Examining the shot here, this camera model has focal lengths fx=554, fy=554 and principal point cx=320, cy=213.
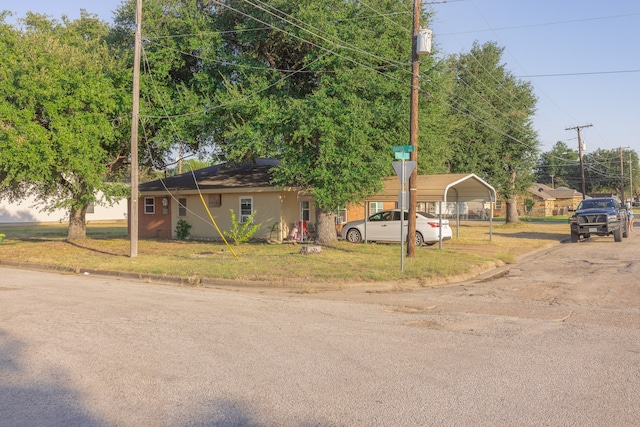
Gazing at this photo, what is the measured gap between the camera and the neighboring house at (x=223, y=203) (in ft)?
83.5

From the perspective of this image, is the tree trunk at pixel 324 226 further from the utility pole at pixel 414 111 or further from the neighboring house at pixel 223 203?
the utility pole at pixel 414 111

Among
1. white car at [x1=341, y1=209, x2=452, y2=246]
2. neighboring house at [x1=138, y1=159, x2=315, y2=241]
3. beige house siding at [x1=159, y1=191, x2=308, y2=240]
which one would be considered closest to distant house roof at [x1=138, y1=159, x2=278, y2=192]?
neighboring house at [x1=138, y1=159, x2=315, y2=241]

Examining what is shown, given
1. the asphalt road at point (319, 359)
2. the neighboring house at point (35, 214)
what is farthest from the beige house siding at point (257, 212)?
the neighboring house at point (35, 214)

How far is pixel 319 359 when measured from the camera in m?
6.40

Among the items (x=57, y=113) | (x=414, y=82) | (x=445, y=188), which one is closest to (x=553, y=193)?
(x=445, y=188)

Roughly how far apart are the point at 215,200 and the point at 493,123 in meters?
21.9

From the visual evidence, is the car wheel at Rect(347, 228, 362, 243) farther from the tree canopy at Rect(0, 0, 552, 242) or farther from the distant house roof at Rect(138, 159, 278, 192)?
the distant house roof at Rect(138, 159, 278, 192)

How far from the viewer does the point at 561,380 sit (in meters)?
5.60

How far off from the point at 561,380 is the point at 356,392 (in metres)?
2.13

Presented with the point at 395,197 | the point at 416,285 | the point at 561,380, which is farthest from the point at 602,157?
the point at 561,380

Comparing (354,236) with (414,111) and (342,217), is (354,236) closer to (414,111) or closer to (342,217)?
(342,217)

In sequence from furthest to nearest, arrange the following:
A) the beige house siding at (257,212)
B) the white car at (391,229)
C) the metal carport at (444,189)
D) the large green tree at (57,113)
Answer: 1. the beige house siding at (257,212)
2. the white car at (391,229)
3. the metal carport at (444,189)
4. the large green tree at (57,113)

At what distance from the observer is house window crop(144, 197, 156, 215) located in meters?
29.9

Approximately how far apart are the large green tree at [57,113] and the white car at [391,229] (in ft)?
33.1
